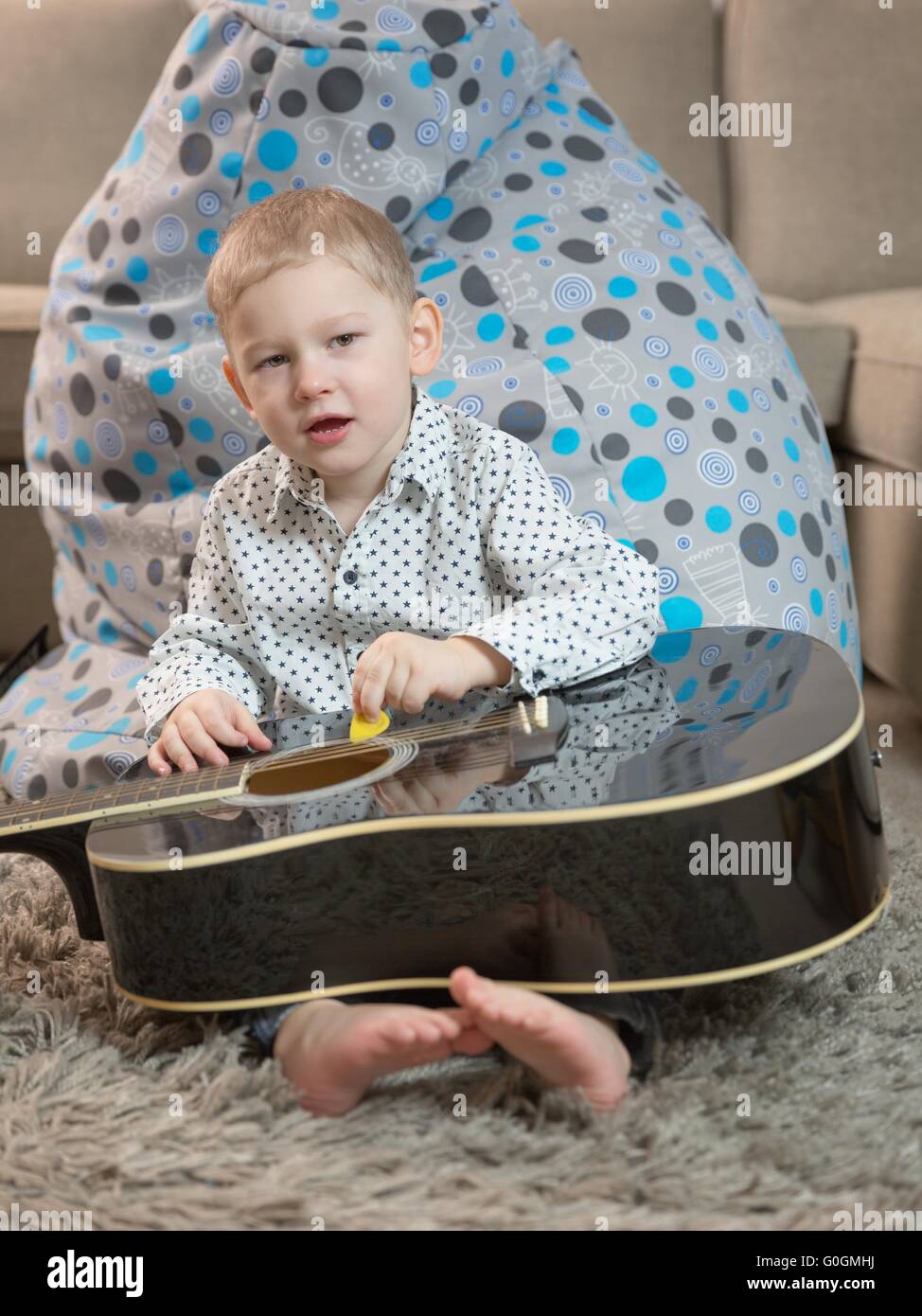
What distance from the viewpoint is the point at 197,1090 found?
2.61 ft

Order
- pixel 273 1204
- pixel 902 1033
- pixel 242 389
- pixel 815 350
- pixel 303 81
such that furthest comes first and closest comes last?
1. pixel 815 350
2. pixel 303 81
3. pixel 242 389
4. pixel 902 1033
5. pixel 273 1204

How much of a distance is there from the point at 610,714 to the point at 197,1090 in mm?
367

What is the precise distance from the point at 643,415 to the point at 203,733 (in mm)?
540

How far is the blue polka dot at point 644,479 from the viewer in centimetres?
121

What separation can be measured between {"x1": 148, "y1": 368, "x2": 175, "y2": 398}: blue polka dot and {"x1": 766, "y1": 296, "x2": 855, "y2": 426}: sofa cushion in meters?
0.79

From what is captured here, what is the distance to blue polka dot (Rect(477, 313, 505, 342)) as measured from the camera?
4.21ft

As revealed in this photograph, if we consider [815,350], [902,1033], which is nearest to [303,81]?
[815,350]

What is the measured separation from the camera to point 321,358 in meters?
0.93

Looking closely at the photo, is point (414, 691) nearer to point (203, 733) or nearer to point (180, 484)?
point (203, 733)

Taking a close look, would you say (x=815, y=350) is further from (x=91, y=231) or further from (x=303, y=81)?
(x=91, y=231)

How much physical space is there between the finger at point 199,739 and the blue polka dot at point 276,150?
2.04ft

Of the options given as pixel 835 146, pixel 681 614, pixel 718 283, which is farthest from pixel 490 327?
pixel 835 146

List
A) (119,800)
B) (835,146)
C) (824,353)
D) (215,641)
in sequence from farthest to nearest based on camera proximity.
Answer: (835,146)
(824,353)
(215,641)
(119,800)

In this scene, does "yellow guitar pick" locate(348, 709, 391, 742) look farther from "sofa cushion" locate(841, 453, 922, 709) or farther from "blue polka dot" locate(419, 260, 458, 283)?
"sofa cushion" locate(841, 453, 922, 709)
